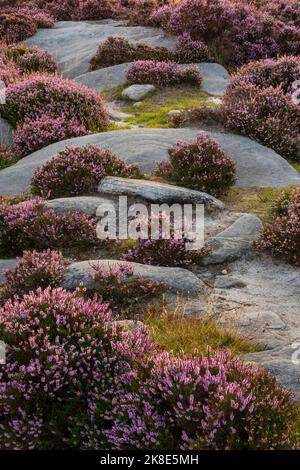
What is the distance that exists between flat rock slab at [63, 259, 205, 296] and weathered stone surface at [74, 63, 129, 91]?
11.8 m

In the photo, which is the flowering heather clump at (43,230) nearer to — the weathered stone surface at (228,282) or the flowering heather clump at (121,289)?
the flowering heather clump at (121,289)

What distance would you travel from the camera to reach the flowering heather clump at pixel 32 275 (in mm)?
7358

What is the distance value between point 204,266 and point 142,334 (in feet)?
9.49

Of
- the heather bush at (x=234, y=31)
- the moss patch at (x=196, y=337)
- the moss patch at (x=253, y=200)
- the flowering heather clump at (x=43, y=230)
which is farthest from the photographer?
the heather bush at (x=234, y=31)

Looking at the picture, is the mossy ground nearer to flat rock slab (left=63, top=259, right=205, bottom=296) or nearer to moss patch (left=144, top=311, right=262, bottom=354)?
flat rock slab (left=63, top=259, right=205, bottom=296)

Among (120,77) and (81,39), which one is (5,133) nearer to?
(120,77)

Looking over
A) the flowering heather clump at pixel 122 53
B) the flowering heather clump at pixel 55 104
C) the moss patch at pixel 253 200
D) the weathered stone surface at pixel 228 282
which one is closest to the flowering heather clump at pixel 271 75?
the flowering heather clump at pixel 55 104

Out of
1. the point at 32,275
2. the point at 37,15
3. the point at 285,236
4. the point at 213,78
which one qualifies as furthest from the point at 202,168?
the point at 37,15

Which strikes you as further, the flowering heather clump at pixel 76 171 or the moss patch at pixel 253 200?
the flowering heather clump at pixel 76 171

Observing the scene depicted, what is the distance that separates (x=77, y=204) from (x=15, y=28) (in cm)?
1765

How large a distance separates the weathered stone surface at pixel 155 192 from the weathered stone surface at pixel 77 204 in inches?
14.1

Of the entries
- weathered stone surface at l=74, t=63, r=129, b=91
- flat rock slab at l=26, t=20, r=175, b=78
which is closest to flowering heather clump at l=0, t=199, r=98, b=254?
weathered stone surface at l=74, t=63, r=129, b=91

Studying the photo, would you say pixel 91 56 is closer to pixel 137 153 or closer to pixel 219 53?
pixel 219 53

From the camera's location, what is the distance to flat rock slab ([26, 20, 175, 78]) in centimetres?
2136
